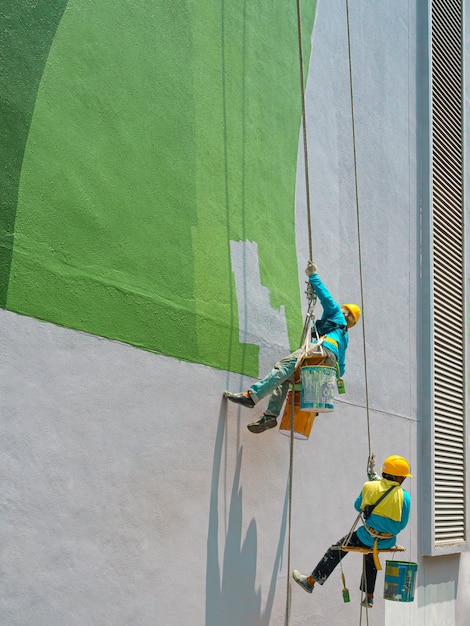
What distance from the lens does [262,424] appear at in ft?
24.2

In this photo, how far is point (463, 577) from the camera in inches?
484

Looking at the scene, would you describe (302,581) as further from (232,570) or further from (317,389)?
(317,389)

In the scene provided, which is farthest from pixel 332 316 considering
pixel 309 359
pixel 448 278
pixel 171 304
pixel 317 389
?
pixel 448 278

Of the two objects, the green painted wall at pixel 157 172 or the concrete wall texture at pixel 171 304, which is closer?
the concrete wall texture at pixel 171 304

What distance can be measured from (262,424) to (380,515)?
124 cm

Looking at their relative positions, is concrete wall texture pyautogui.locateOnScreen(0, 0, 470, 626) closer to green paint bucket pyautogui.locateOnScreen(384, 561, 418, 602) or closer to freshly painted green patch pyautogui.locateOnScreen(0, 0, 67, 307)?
freshly painted green patch pyautogui.locateOnScreen(0, 0, 67, 307)

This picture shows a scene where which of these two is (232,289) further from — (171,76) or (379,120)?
(379,120)

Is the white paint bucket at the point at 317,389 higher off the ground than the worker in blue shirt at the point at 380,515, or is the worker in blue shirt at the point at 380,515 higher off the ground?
the white paint bucket at the point at 317,389

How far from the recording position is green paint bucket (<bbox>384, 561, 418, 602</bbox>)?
7887 mm

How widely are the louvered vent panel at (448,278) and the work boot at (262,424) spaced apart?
473 cm

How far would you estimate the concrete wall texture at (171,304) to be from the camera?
561 cm

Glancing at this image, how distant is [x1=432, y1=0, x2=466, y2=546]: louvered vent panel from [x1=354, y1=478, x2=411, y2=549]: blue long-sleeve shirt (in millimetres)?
4143

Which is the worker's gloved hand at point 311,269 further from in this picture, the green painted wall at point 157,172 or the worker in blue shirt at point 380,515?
the worker in blue shirt at point 380,515

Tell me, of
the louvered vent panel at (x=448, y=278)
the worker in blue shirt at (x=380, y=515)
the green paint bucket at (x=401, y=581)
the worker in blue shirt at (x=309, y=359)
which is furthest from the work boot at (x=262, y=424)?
the louvered vent panel at (x=448, y=278)
